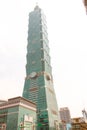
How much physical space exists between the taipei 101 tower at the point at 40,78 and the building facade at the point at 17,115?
602 inches

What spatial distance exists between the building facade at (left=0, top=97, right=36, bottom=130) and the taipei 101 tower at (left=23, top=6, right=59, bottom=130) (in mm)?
15298

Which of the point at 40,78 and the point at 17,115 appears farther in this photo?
the point at 40,78

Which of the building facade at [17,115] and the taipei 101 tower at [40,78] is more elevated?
the taipei 101 tower at [40,78]

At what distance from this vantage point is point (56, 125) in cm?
9950

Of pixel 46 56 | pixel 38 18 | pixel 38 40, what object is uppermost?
pixel 38 18

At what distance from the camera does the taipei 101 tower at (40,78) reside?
318 feet

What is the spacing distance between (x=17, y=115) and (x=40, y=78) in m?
45.0

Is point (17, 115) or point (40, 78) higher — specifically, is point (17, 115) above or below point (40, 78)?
below

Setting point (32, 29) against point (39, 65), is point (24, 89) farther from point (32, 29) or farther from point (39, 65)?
point (32, 29)

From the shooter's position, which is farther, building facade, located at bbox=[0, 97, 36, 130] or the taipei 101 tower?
the taipei 101 tower

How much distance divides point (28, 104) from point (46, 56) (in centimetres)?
5771

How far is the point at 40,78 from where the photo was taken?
113812 mm

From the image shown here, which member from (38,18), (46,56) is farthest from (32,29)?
(46,56)

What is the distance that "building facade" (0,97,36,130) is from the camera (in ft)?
234
